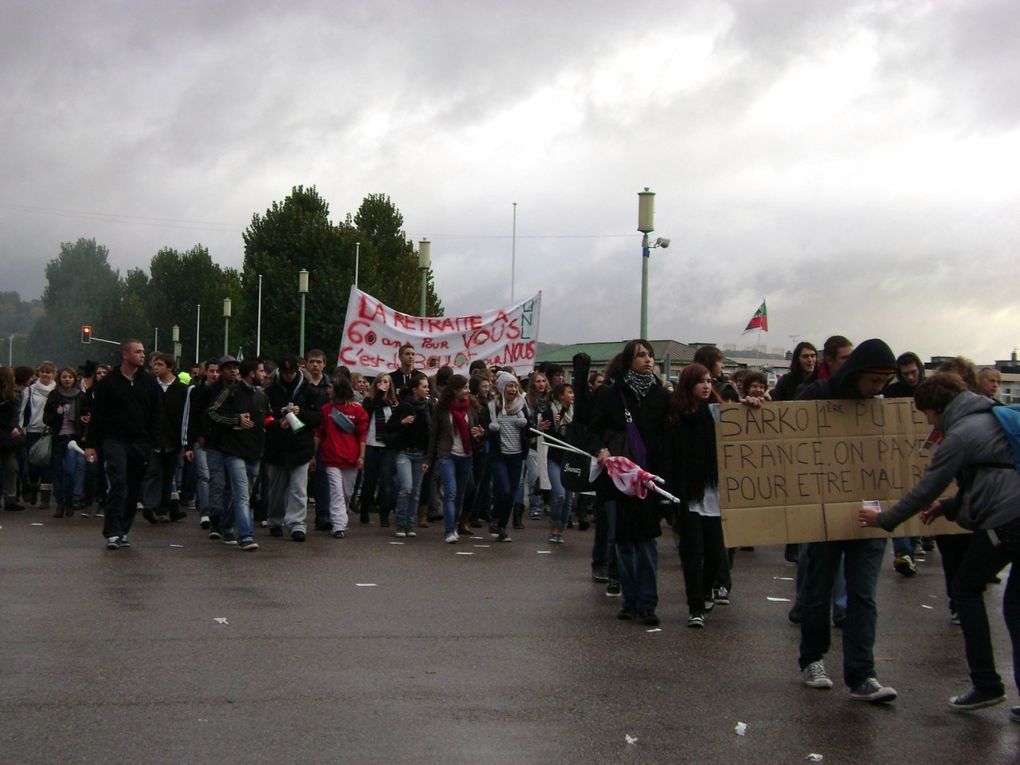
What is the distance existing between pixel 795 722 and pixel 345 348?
1569cm

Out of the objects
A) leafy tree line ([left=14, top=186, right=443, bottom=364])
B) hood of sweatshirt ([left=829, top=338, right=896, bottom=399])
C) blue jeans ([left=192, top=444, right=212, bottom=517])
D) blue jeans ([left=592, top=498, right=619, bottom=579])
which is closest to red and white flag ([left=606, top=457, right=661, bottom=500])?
blue jeans ([left=592, top=498, right=619, bottom=579])

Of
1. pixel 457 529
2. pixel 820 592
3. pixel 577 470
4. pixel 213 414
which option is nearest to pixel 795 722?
pixel 820 592

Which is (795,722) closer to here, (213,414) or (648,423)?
(648,423)

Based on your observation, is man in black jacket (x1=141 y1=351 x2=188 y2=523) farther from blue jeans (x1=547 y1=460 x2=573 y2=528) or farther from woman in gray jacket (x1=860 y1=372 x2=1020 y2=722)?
woman in gray jacket (x1=860 y1=372 x2=1020 y2=722)

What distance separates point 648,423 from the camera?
372 inches

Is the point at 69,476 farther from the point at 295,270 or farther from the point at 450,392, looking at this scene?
the point at 295,270

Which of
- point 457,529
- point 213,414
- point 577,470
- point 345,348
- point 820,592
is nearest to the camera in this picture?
point 820,592

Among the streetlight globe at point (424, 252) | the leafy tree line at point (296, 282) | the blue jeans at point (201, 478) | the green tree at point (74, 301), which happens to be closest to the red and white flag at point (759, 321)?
the streetlight globe at point (424, 252)

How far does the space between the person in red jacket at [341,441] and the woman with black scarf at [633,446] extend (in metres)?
5.92

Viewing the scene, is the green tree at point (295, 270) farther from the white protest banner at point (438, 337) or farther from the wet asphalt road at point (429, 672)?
the wet asphalt road at point (429, 672)

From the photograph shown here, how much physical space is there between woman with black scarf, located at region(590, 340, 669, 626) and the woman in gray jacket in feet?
8.25

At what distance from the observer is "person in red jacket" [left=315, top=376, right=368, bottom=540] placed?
14.9m

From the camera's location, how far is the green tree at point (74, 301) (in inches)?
4594

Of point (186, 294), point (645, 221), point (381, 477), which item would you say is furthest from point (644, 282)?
point (186, 294)
